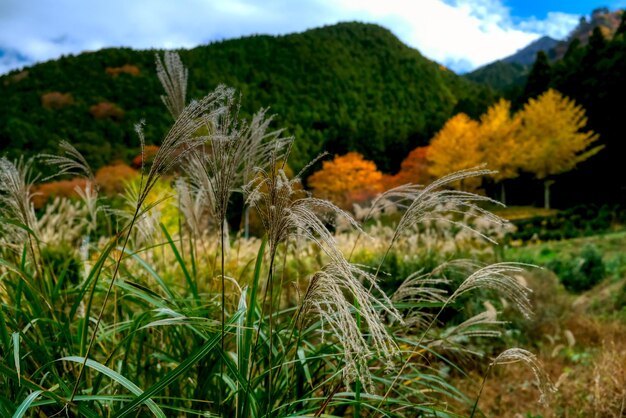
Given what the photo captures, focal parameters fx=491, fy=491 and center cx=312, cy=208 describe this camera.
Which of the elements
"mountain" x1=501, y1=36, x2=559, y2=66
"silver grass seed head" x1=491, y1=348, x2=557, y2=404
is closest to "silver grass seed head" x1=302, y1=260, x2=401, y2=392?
"silver grass seed head" x1=491, y1=348, x2=557, y2=404

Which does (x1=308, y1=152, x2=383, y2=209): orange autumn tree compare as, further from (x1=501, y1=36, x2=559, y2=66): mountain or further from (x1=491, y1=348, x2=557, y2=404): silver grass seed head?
(x1=501, y1=36, x2=559, y2=66): mountain

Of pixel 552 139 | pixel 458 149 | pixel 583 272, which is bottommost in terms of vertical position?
pixel 583 272

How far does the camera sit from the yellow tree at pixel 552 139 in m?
27.8

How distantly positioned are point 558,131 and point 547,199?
172 inches

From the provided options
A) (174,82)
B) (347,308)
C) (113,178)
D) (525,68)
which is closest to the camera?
(347,308)

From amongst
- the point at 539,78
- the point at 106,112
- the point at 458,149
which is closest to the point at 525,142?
the point at 458,149

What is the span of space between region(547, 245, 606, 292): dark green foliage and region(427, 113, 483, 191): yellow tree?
22.1 meters

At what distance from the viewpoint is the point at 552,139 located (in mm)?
28266

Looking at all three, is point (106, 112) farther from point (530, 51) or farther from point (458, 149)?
point (530, 51)

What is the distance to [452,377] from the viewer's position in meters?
4.38

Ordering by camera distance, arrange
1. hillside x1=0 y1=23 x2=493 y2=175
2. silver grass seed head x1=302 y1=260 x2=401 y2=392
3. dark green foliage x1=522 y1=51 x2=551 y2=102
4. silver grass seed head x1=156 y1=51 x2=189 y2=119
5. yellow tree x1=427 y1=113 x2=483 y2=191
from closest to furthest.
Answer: silver grass seed head x1=302 y1=260 x2=401 y2=392
silver grass seed head x1=156 y1=51 x2=189 y2=119
yellow tree x1=427 y1=113 x2=483 y2=191
dark green foliage x1=522 y1=51 x2=551 y2=102
hillside x1=0 y1=23 x2=493 y2=175

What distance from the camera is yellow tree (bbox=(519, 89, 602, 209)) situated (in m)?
27.8

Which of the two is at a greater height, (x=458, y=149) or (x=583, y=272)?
(x=458, y=149)

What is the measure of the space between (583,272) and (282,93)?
59611mm
